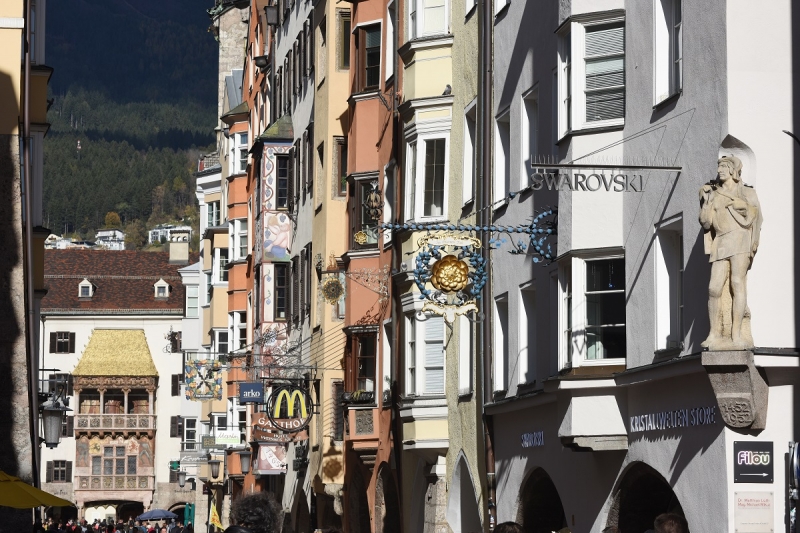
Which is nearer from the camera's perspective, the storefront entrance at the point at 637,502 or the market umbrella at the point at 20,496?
the market umbrella at the point at 20,496

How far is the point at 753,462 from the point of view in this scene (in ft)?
53.6

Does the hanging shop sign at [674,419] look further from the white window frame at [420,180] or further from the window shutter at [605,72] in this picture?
the white window frame at [420,180]

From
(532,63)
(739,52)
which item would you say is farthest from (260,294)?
(739,52)

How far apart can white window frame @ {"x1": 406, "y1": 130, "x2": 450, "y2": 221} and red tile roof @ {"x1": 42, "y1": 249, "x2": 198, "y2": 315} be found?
73.1 meters

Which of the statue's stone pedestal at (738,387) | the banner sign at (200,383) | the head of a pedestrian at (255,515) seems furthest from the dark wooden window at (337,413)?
the head of a pedestrian at (255,515)

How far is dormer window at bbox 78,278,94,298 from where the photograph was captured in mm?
102250

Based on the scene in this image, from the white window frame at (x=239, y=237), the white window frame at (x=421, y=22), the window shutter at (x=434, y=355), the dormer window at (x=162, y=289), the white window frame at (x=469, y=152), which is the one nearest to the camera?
the white window frame at (x=469, y=152)

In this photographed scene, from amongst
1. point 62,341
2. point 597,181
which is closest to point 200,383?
point 597,181

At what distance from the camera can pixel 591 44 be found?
20516 millimetres

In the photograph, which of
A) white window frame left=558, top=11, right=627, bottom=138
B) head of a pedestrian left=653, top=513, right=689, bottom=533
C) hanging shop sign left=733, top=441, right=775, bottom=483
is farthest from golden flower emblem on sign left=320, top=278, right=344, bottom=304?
head of a pedestrian left=653, top=513, right=689, bottom=533

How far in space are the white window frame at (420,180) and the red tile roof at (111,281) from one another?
73.1m

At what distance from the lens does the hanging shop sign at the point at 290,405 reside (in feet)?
119

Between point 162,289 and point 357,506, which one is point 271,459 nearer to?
point 357,506

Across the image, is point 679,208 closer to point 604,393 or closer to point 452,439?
point 604,393
